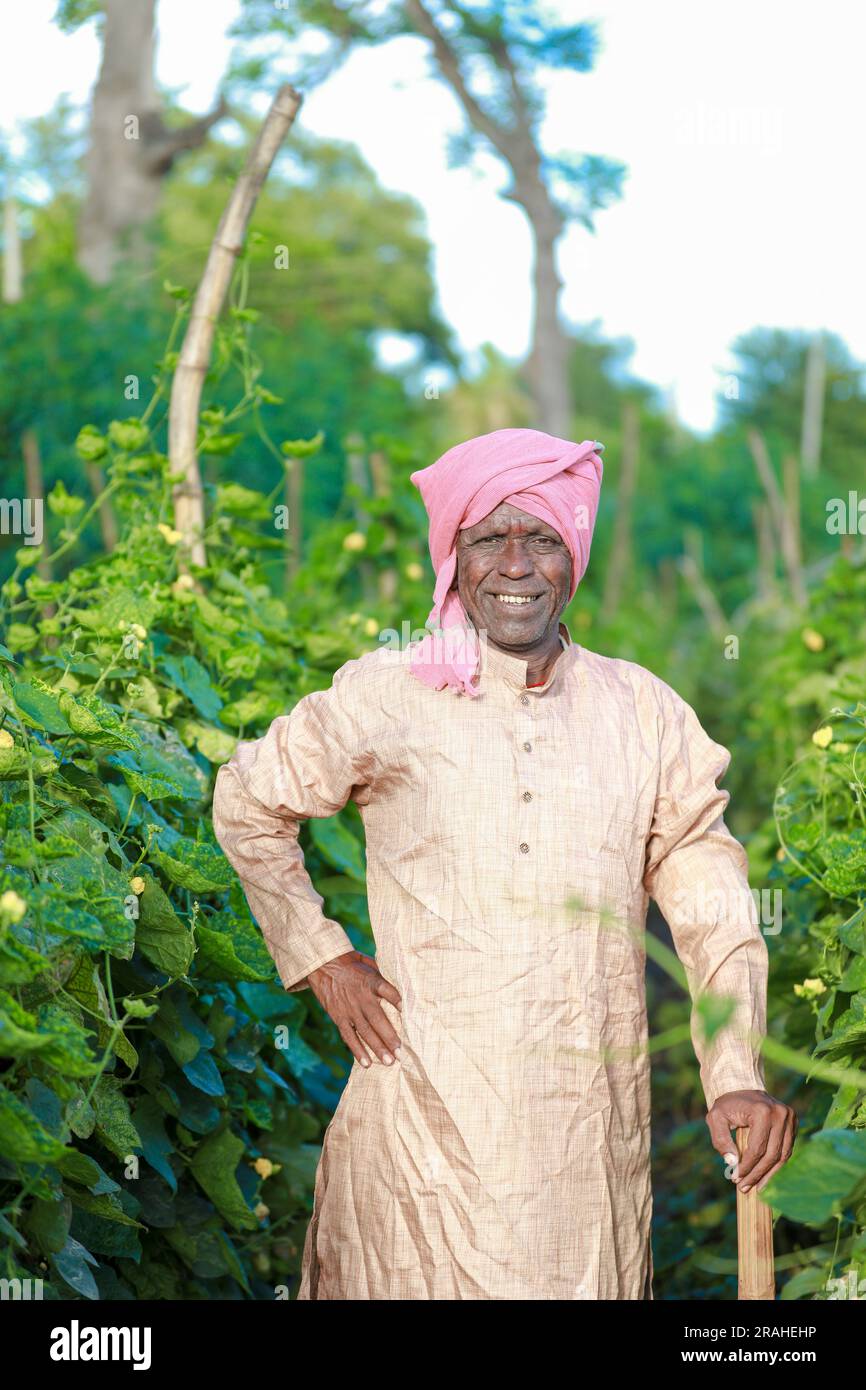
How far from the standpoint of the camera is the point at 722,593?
712 inches

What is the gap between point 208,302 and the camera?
12.3 feet

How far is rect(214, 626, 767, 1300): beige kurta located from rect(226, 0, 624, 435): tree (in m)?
7.94

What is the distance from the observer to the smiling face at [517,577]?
2420 millimetres

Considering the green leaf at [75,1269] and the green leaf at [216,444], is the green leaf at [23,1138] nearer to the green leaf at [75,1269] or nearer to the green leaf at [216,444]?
the green leaf at [75,1269]

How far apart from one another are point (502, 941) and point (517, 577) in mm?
522

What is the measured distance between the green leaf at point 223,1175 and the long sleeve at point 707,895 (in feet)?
2.62

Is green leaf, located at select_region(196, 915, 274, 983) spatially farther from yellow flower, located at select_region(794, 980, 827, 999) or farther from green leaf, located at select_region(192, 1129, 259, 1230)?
yellow flower, located at select_region(794, 980, 827, 999)

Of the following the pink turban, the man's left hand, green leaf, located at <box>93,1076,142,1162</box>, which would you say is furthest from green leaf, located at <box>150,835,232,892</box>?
the man's left hand

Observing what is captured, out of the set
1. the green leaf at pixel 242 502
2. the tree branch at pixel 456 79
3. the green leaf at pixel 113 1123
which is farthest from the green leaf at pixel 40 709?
the tree branch at pixel 456 79

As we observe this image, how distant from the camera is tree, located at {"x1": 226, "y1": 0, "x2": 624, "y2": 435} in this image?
988 cm

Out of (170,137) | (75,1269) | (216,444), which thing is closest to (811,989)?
(75,1269)

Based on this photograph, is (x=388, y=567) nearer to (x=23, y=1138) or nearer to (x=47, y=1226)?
(x=47, y=1226)
